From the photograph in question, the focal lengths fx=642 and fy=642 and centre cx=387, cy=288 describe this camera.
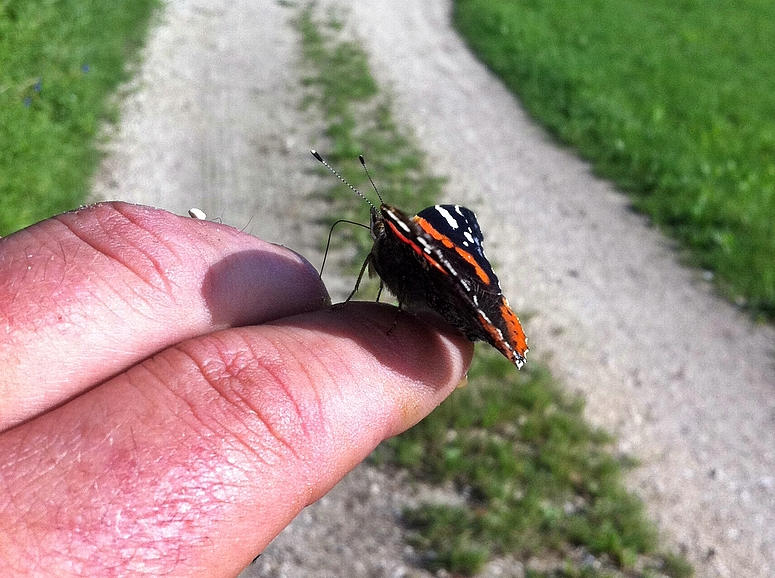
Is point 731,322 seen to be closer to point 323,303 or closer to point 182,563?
point 323,303

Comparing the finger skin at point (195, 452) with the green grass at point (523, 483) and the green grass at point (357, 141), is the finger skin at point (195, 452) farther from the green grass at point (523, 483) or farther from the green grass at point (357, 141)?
the green grass at point (357, 141)

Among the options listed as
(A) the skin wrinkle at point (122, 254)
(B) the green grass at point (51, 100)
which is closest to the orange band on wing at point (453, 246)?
(A) the skin wrinkle at point (122, 254)

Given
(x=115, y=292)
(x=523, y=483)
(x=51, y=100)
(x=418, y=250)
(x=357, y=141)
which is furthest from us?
(x=357, y=141)

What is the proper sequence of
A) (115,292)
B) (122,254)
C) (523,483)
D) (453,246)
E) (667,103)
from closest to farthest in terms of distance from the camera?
(115,292) → (122,254) → (453,246) → (523,483) → (667,103)

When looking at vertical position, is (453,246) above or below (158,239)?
below

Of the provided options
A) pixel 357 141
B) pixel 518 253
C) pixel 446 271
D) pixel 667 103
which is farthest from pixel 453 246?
pixel 667 103

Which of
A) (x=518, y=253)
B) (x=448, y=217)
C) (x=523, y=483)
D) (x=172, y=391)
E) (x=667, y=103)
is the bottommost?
(x=518, y=253)

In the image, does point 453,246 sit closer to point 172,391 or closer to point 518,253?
point 172,391
